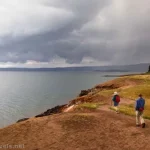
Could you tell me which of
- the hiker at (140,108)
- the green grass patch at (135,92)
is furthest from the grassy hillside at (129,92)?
the hiker at (140,108)

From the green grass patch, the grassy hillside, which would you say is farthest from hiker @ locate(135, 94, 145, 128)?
the green grass patch

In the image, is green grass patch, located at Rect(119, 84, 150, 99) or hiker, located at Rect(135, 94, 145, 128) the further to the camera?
green grass patch, located at Rect(119, 84, 150, 99)

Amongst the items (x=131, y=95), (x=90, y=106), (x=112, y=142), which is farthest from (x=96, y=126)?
(x=131, y=95)

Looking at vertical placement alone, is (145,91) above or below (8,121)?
above

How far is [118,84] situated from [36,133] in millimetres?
53330

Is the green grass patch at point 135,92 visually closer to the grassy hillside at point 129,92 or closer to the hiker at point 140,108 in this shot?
the grassy hillside at point 129,92

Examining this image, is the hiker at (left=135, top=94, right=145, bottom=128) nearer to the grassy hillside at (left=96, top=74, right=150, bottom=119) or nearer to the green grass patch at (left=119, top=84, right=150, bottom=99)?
the grassy hillside at (left=96, top=74, right=150, bottom=119)

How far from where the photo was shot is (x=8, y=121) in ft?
235

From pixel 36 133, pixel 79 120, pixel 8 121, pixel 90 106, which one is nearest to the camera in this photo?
pixel 36 133

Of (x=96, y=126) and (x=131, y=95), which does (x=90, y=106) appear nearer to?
(x=96, y=126)

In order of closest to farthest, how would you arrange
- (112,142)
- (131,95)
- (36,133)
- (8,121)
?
(112,142), (36,133), (131,95), (8,121)

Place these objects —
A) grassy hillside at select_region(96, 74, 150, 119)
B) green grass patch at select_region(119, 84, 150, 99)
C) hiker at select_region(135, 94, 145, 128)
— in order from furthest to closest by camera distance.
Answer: green grass patch at select_region(119, 84, 150, 99)
grassy hillside at select_region(96, 74, 150, 119)
hiker at select_region(135, 94, 145, 128)

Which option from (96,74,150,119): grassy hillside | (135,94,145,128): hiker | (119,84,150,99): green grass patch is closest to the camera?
(135,94,145,128): hiker

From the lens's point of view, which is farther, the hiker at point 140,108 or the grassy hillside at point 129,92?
the grassy hillside at point 129,92
